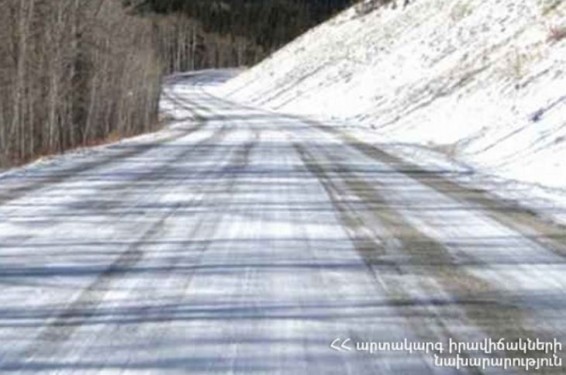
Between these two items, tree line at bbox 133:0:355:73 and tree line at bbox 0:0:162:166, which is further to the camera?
tree line at bbox 133:0:355:73

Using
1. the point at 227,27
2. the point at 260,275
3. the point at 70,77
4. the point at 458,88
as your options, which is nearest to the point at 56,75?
the point at 70,77

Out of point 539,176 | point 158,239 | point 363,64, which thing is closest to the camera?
point 158,239

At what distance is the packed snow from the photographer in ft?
59.9

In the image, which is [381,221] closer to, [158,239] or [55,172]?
[158,239]

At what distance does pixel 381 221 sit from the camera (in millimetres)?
10219

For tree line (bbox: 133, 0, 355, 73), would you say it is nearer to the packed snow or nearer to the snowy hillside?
the snowy hillside

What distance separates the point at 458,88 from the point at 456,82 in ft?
3.98

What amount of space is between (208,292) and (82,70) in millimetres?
32610

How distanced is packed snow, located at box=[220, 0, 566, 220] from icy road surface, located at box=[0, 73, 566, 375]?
244 cm

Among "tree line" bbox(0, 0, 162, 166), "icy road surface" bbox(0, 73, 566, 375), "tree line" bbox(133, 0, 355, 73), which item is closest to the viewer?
"icy road surface" bbox(0, 73, 566, 375)

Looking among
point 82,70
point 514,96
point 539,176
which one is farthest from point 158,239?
point 82,70

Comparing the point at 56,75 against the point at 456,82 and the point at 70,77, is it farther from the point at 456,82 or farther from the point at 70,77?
the point at 456,82

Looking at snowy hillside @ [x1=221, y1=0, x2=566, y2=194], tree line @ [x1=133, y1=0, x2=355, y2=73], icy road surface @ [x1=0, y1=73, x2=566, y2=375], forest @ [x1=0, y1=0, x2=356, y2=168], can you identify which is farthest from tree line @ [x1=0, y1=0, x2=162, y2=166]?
tree line @ [x1=133, y1=0, x2=355, y2=73]

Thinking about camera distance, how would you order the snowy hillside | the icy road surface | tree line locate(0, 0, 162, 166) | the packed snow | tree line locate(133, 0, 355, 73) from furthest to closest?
Result: tree line locate(133, 0, 355, 73) → tree line locate(0, 0, 162, 166) → the snowy hillside → the packed snow → the icy road surface
